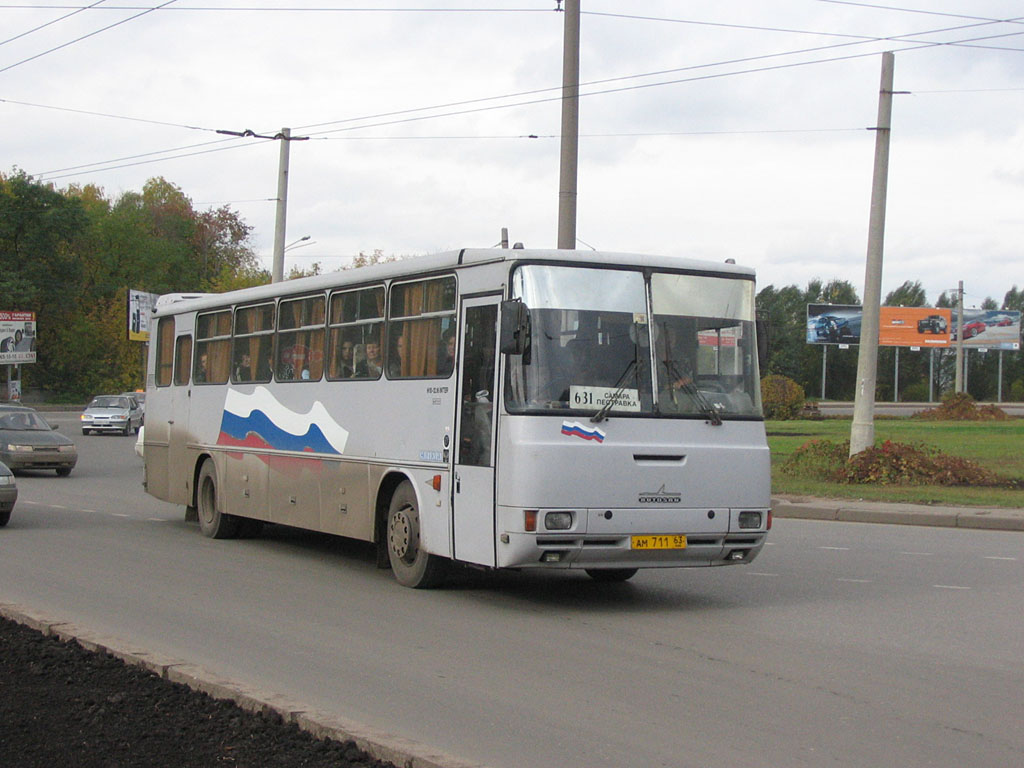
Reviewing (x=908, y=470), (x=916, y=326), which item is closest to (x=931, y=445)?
(x=908, y=470)

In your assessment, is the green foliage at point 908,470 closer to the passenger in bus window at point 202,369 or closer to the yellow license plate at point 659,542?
the passenger in bus window at point 202,369

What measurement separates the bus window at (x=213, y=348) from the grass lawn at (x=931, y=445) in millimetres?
10323

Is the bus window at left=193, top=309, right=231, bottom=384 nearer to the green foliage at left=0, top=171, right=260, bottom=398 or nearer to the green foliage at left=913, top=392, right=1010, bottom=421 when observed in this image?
the green foliage at left=913, top=392, right=1010, bottom=421

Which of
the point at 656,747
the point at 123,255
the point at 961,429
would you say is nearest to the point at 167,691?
the point at 656,747

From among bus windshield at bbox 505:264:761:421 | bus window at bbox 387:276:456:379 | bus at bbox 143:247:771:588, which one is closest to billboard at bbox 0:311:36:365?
bus at bbox 143:247:771:588

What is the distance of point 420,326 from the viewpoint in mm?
11672

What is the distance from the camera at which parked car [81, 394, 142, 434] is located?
169 feet

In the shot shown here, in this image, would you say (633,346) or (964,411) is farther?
(964,411)

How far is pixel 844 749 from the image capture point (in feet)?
20.6

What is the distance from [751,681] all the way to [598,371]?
10.6ft

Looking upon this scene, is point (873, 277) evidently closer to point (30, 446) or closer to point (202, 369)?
point (202, 369)

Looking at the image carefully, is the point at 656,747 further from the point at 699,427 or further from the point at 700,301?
the point at 700,301

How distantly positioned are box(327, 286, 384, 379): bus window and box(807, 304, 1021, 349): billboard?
81422 millimetres

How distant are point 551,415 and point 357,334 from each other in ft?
11.0
